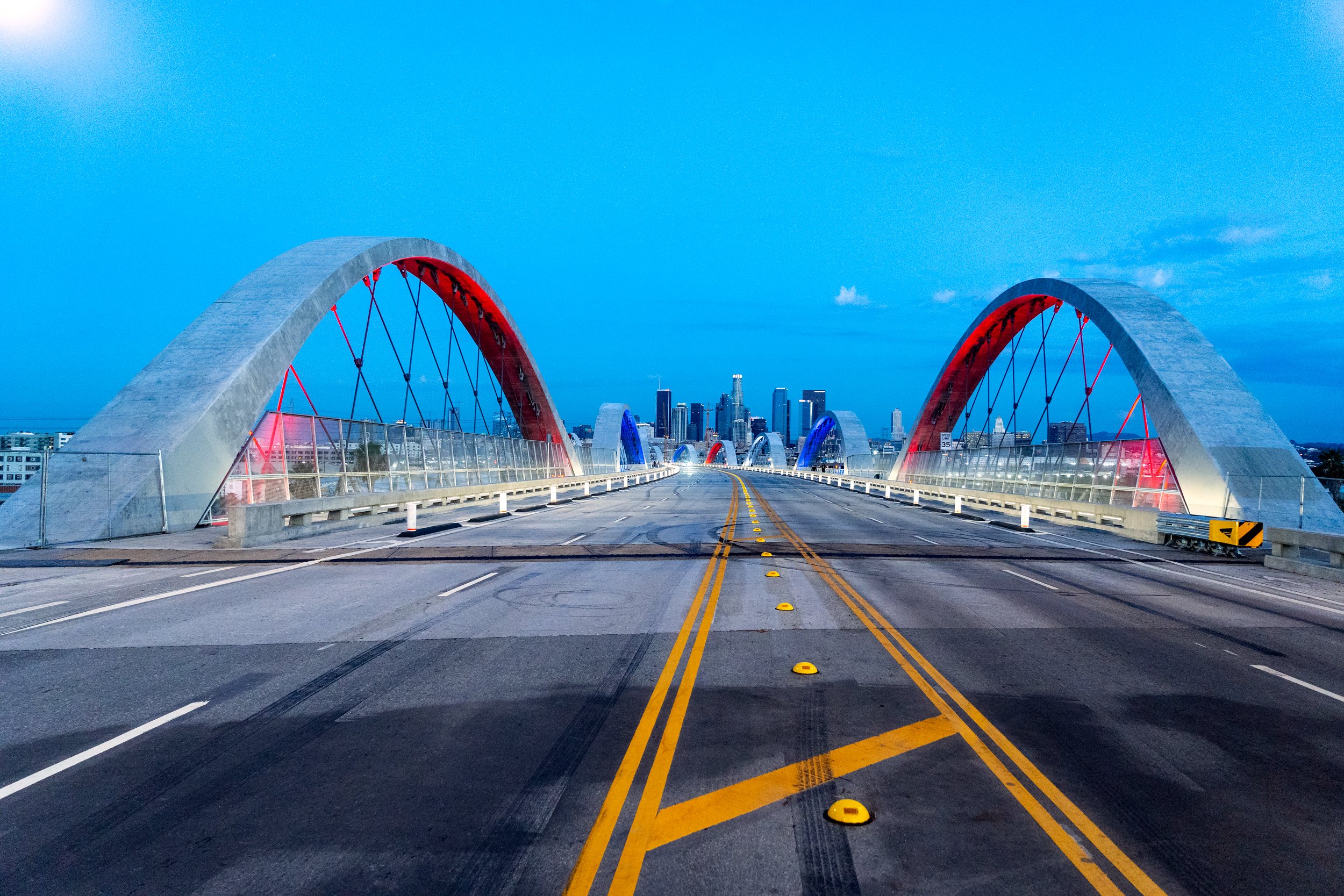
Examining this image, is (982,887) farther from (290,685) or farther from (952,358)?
(952,358)

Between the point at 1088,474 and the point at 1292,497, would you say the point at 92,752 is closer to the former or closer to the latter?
the point at 1292,497

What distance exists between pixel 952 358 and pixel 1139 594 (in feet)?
151

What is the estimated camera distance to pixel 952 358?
5469 cm

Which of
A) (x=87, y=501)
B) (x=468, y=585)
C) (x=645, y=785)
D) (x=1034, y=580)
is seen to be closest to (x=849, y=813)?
(x=645, y=785)

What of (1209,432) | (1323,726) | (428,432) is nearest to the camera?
(1323,726)

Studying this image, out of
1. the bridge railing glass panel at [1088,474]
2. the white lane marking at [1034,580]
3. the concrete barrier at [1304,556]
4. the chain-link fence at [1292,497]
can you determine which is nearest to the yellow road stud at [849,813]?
the white lane marking at [1034,580]

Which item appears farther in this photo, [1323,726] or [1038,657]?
[1038,657]

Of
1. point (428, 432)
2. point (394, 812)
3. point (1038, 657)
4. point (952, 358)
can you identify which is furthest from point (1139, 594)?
point (952, 358)

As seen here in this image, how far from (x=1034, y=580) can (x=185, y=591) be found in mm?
14439

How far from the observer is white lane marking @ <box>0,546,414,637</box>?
344 inches

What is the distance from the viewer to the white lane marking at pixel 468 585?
10.8 metres

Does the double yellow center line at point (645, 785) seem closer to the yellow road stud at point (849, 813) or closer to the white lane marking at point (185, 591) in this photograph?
the yellow road stud at point (849, 813)

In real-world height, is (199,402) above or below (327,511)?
above

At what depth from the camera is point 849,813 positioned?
394cm
